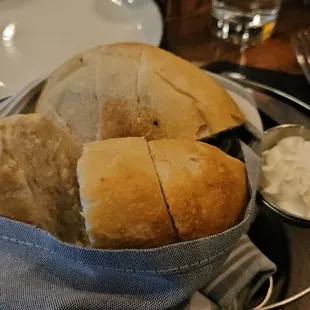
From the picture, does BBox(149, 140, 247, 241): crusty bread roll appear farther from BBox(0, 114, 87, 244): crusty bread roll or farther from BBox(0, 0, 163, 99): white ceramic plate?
BBox(0, 0, 163, 99): white ceramic plate

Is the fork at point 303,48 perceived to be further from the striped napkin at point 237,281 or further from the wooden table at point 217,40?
the striped napkin at point 237,281

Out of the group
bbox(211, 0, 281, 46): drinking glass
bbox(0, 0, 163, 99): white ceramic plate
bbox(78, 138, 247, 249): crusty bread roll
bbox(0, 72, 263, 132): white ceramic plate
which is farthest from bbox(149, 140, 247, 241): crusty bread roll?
bbox(211, 0, 281, 46): drinking glass

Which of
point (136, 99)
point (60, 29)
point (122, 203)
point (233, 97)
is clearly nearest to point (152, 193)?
point (122, 203)

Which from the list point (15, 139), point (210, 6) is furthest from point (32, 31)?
point (15, 139)

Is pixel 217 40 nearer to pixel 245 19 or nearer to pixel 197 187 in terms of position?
pixel 245 19

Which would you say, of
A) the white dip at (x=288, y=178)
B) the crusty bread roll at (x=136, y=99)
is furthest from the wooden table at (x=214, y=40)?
the crusty bread roll at (x=136, y=99)

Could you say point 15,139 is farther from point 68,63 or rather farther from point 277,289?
point 277,289

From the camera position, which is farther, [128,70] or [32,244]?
[128,70]
